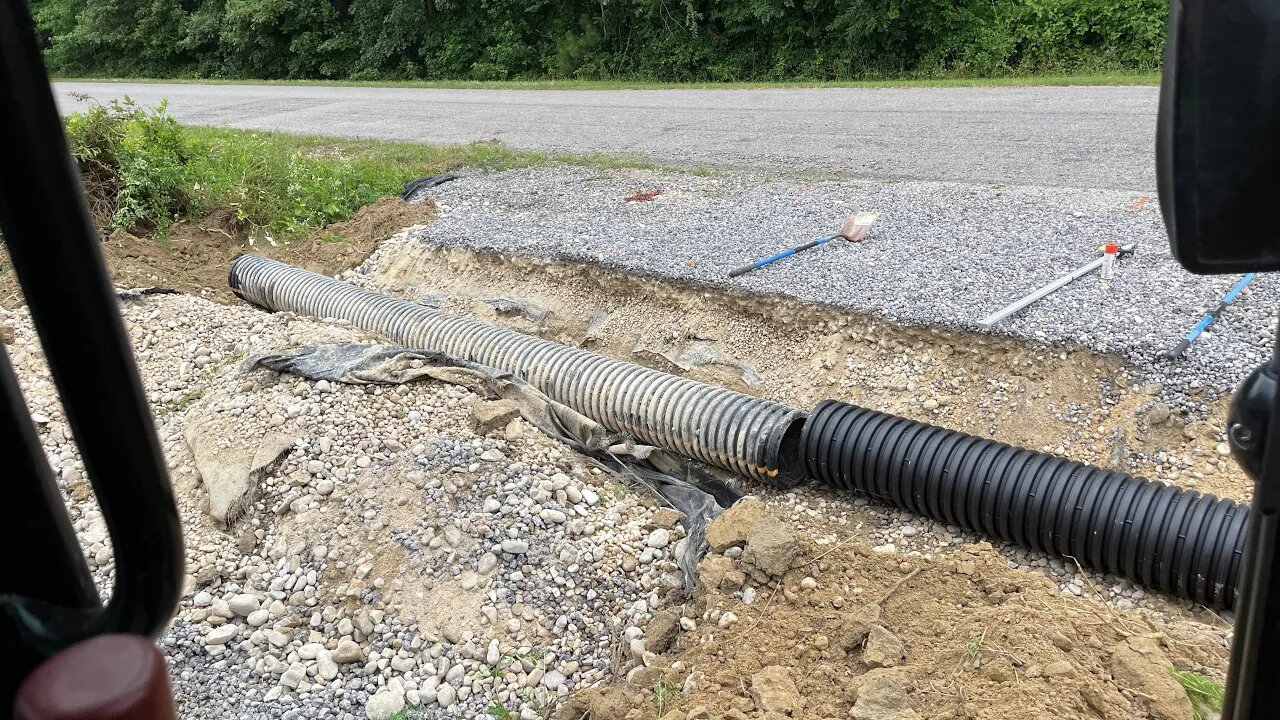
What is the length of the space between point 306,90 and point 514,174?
12508mm

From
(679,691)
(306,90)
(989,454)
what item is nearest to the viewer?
(679,691)

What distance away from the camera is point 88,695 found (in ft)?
2.13

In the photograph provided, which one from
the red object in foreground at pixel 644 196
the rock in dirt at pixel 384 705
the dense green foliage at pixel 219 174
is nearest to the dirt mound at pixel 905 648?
the rock in dirt at pixel 384 705

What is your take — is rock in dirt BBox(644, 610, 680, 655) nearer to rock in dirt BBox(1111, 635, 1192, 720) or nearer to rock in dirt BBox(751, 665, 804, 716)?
rock in dirt BBox(751, 665, 804, 716)

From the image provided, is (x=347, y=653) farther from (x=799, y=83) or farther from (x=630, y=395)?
(x=799, y=83)

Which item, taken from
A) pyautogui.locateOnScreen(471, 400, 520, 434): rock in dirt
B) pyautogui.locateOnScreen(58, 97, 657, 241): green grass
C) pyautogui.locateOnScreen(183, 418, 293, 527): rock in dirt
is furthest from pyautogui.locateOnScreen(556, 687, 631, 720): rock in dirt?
pyautogui.locateOnScreen(58, 97, 657, 241): green grass

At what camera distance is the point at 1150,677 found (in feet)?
8.64

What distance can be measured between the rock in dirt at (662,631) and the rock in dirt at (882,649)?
76 cm

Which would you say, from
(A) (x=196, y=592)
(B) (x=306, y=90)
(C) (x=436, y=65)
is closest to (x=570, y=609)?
(A) (x=196, y=592)

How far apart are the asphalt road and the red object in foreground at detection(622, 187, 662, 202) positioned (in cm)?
115

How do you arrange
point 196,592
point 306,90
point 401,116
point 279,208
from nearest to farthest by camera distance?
point 196,592 < point 279,208 < point 401,116 < point 306,90

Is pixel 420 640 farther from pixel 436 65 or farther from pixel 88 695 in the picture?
pixel 436 65

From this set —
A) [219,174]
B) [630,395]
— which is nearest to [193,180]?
[219,174]

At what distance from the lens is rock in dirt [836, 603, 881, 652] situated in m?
3.08
